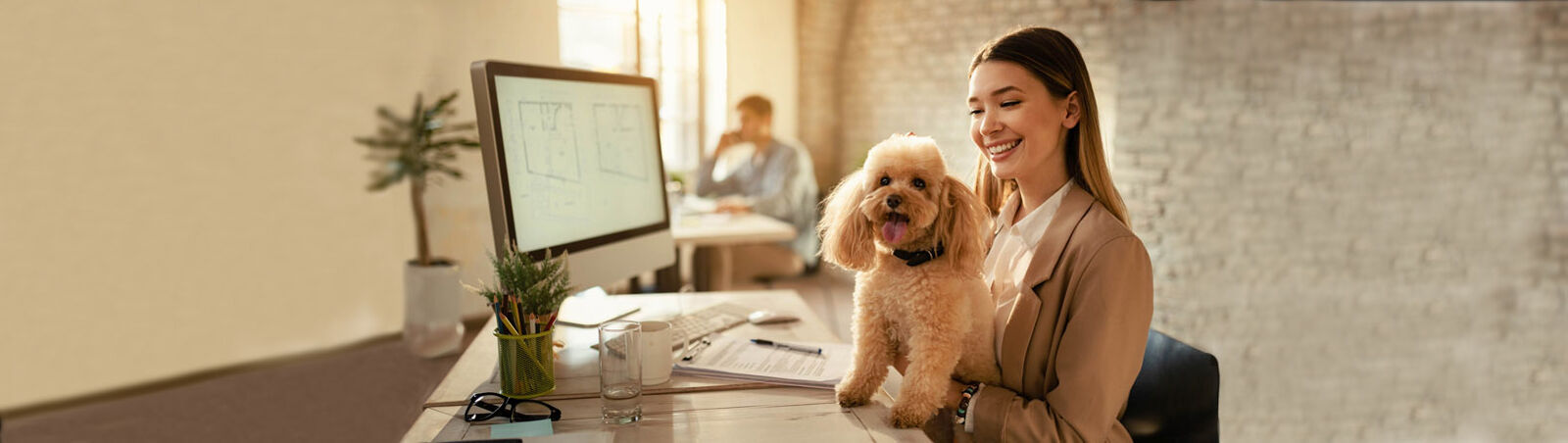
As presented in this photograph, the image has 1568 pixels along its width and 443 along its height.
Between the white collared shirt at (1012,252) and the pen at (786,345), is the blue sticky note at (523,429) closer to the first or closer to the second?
the pen at (786,345)

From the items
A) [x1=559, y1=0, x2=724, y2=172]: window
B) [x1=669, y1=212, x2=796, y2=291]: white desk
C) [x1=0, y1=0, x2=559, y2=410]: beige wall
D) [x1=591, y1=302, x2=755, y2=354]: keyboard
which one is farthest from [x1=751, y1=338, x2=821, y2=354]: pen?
[x1=559, y1=0, x2=724, y2=172]: window

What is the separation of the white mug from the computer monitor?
0.88ft

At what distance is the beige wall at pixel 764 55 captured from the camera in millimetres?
6184

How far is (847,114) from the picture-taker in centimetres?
639

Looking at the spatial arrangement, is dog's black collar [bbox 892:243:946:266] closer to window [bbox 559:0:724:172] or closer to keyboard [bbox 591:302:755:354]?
keyboard [bbox 591:302:755:354]

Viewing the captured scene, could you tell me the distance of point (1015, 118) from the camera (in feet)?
4.29

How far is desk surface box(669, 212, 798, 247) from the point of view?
132 inches

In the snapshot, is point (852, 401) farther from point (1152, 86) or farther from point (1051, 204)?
point (1152, 86)

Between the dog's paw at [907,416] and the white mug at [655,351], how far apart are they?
38cm

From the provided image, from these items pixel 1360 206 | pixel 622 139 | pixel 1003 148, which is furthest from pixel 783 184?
pixel 1003 148

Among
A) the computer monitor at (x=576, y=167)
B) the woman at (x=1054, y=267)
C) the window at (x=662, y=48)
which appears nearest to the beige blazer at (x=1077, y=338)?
the woman at (x=1054, y=267)

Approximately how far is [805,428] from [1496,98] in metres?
3.78

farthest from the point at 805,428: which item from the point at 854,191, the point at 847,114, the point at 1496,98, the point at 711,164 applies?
the point at 847,114

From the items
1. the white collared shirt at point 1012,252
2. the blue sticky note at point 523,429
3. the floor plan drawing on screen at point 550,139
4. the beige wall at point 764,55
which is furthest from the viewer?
the beige wall at point 764,55
